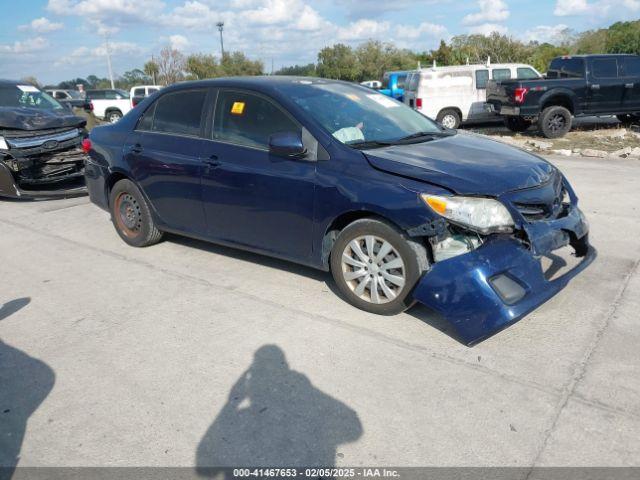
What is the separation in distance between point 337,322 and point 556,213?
5.82ft

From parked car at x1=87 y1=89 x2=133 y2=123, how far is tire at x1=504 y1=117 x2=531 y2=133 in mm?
20084

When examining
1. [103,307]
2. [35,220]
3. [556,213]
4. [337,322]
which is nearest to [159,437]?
[337,322]

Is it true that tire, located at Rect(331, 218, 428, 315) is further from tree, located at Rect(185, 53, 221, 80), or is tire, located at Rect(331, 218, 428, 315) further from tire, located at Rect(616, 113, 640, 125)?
tree, located at Rect(185, 53, 221, 80)

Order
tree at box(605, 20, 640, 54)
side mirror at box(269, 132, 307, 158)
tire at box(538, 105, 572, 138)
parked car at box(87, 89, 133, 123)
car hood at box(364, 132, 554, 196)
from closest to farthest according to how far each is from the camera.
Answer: car hood at box(364, 132, 554, 196) < side mirror at box(269, 132, 307, 158) < tire at box(538, 105, 572, 138) < parked car at box(87, 89, 133, 123) < tree at box(605, 20, 640, 54)

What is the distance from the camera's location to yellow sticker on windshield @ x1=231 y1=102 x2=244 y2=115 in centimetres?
457

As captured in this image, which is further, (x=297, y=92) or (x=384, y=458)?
(x=297, y=92)

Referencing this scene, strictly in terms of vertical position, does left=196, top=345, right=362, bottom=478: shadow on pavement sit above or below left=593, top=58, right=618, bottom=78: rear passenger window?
below

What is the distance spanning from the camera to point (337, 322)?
389 centimetres

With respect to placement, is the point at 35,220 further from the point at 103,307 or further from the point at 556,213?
the point at 556,213

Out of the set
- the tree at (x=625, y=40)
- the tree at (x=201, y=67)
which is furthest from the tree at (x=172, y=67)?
the tree at (x=625, y=40)

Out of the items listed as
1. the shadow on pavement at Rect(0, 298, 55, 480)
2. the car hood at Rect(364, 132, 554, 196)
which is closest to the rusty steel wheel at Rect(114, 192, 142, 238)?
the shadow on pavement at Rect(0, 298, 55, 480)

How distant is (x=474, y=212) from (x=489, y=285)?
18.7 inches

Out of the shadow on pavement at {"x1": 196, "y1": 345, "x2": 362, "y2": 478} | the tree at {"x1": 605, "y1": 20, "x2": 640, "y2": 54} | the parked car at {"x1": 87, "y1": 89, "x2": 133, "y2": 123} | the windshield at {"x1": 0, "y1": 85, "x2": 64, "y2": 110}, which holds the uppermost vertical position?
the tree at {"x1": 605, "y1": 20, "x2": 640, "y2": 54}

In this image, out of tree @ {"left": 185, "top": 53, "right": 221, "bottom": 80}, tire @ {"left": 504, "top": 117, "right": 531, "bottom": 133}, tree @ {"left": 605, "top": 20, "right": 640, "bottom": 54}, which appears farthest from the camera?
tree @ {"left": 185, "top": 53, "right": 221, "bottom": 80}
